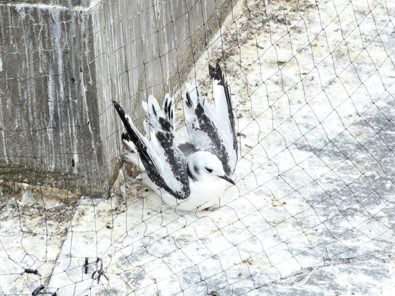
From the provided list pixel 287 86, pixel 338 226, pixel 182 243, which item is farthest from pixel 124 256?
pixel 287 86

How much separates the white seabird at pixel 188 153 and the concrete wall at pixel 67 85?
28 centimetres

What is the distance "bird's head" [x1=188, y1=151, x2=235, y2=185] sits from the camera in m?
5.39

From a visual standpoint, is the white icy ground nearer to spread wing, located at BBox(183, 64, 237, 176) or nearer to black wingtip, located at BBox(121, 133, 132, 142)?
spread wing, located at BBox(183, 64, 237, 176)

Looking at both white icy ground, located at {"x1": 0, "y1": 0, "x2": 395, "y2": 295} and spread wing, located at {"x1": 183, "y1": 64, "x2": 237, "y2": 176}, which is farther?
spread wing, located at {"x1": 183, "y1": 64, "x2": 237, "y2": 176}

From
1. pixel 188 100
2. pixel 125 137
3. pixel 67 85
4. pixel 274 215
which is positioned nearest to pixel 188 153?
pixel 188 100

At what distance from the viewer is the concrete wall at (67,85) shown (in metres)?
5.20

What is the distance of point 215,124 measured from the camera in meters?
5.80

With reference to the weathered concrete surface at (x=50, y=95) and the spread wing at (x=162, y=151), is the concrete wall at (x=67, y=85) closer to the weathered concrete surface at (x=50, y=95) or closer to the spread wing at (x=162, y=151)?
the weathered concrete surface at (x=50, y=95)

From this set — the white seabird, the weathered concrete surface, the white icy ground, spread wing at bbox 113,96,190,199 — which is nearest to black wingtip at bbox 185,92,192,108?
the white seabird

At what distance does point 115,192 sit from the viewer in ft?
18.9

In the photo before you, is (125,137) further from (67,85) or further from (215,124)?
(215,124)

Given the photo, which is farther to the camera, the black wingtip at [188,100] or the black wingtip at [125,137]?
the black wingtip at [188,100]

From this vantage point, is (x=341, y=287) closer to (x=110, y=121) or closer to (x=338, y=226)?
(x=338, y=226)

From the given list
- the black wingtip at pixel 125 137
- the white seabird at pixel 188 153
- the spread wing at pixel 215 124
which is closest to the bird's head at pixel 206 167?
the white seabird at pixel 188 153
